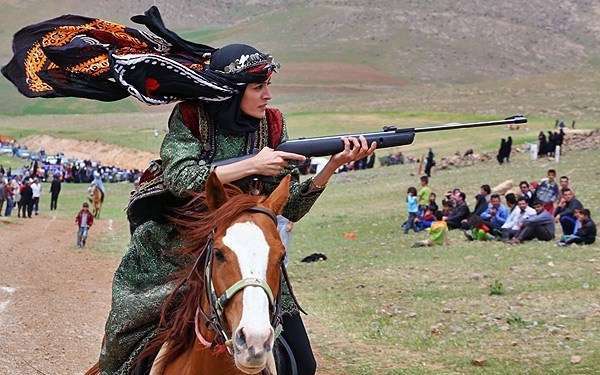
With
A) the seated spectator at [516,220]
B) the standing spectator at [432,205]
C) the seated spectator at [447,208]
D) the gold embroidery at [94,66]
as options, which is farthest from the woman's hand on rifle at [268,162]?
the standing spectator at [432,205]

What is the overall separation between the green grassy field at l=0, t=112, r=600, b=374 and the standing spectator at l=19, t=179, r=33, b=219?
21.8 ft

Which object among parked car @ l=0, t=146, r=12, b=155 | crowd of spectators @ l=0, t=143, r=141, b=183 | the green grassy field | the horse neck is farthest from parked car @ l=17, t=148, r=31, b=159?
the horse neck

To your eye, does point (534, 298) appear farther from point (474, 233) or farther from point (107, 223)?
point (107, 223)

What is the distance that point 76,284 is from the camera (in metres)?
22.0

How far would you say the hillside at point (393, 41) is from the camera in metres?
144

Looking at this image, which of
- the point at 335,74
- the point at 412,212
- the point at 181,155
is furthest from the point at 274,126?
the point at 335,74

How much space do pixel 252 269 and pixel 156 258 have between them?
1768 mm

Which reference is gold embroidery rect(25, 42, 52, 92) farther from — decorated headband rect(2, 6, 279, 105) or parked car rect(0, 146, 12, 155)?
parked car rect(0, 146, 12, 155)

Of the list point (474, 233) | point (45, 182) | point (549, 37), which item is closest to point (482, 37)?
point (549, 37)

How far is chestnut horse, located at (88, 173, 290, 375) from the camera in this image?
488cm

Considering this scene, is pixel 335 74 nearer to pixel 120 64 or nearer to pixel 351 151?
pixel 120 64

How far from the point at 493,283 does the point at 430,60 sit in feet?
468

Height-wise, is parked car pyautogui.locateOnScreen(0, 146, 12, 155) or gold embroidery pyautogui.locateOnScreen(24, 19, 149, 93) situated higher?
gold embroidery pyautogui.locateOnScreen(24, 19, 149, 93)

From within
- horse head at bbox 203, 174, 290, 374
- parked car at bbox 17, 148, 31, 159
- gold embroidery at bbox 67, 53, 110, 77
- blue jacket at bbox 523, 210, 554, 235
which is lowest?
parked car at bbox 17, 148, 31, 159
